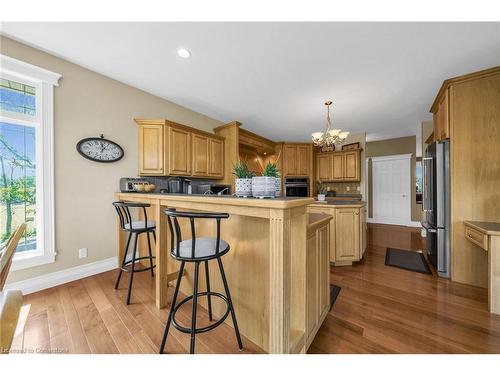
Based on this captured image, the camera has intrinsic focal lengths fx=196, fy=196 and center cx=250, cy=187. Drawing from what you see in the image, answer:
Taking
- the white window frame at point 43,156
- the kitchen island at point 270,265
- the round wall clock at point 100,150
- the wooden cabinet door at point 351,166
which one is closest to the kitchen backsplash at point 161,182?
the round wall clock at point 100,150

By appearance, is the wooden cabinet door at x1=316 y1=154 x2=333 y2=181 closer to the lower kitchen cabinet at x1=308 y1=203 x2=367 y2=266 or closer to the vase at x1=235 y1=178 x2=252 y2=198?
the lower kitchen cabinet at x1=308 y1=203 x2=367 y2=266

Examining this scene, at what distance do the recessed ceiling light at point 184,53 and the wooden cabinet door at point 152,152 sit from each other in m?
1.21

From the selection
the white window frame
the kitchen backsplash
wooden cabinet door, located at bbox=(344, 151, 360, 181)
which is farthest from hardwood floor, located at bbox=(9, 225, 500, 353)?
wooden cabinet door, located at bbox=(344, 151, 360, 181)

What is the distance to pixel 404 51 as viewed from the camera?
6.64 feet

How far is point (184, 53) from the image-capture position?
2123 millimetres

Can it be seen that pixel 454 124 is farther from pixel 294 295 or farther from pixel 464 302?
pixel 294 295

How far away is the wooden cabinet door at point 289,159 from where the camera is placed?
547 centimetres

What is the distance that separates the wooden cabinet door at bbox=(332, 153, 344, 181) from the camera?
5171 mm

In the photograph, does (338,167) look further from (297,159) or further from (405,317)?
(405,317)

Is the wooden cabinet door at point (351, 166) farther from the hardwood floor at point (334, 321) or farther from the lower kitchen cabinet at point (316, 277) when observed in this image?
the lower kitchen cabinet at point (316, 277)

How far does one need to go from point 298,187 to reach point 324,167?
0.94 meters

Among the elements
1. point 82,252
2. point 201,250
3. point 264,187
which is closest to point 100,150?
point 82,252

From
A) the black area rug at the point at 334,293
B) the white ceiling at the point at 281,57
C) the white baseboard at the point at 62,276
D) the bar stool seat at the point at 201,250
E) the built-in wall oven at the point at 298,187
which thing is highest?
the white ceiling at the point at 281,57

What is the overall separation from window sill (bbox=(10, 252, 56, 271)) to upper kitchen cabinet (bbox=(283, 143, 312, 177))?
473 centimetres
